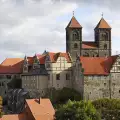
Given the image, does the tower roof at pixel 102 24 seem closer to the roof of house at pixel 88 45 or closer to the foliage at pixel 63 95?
the roof of house at pixel 88 45

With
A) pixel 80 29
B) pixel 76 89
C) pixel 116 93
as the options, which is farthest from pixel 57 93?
pixel 80 29

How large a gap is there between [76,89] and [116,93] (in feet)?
23.9

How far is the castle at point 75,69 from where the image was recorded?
3664 inches

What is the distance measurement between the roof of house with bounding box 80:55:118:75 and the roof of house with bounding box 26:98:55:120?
12.2 metres

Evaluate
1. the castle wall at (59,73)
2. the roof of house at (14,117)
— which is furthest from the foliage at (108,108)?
the roof of house at (14,117)

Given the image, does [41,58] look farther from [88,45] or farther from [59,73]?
[88,45]

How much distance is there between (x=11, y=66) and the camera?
113500mm

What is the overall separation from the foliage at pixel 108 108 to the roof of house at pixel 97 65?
239 inches

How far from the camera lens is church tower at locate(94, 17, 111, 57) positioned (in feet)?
360

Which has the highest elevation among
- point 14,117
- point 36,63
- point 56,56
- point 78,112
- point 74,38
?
point 74,38

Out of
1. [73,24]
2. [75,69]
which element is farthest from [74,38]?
[75,69]

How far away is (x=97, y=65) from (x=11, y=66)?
983 inches

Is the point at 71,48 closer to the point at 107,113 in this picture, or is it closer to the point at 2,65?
the point at 2,65

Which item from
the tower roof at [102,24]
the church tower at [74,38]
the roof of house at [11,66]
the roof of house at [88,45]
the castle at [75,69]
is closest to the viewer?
the castle at [75,69]
